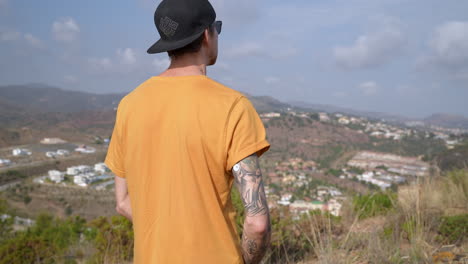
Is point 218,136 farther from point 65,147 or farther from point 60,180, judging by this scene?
point 65,147

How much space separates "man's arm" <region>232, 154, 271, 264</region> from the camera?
1104mm

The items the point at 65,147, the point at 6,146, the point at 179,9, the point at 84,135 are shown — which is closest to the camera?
the point at 179,9

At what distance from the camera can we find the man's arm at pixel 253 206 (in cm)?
110

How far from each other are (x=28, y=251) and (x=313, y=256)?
16.4 ft

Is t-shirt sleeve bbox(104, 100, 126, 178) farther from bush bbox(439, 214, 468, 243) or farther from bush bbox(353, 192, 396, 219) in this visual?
bush bbox(353, 192, 396, 219)

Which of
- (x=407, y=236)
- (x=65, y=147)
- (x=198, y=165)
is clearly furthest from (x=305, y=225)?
(x=65, y=147)

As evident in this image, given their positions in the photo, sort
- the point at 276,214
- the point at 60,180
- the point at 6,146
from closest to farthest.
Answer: the point at 276,214 < the point at 60,180 < the point at 6,146

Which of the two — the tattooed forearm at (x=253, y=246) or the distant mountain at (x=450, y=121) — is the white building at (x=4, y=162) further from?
the distant mountain at (x=450, y=121)

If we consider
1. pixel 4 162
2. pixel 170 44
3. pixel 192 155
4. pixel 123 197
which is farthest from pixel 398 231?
pixel 4 162

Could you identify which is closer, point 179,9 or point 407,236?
point 179,9

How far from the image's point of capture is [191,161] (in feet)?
3.60

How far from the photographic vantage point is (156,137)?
1.17 m

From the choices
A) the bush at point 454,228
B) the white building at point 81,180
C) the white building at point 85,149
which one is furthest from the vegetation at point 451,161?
the white building at point 85,149

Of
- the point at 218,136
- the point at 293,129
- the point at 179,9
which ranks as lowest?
the point at 293,129
